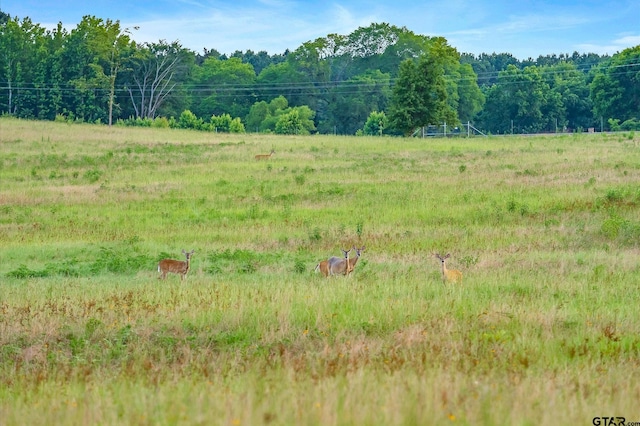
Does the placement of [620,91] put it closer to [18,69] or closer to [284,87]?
[284,87]

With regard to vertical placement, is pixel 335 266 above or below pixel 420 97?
below

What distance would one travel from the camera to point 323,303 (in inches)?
455

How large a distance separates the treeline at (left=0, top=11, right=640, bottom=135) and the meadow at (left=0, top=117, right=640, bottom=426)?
63245 mm

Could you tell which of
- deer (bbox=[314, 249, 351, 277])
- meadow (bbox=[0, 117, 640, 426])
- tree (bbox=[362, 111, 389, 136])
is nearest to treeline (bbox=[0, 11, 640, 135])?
tree (bbox=[362, 111, 389, 136])

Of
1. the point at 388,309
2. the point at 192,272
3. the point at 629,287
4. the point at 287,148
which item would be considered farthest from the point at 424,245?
the point at 287,148

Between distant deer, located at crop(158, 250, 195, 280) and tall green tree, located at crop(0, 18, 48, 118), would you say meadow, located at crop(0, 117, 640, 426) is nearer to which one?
distant deer, located at crop(158, 250, 195, 280)

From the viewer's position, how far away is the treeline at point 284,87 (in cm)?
10231

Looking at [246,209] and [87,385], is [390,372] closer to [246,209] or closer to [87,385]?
[87,385]

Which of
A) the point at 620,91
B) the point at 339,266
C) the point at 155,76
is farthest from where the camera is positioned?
the point at 155,76

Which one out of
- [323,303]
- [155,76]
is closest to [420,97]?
[155,76]

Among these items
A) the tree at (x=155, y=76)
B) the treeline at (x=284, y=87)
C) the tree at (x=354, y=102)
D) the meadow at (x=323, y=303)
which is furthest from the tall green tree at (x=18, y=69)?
the meadow at (x=323, y=303)

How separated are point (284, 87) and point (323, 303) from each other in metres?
Result: 112

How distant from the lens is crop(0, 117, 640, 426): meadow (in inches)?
259

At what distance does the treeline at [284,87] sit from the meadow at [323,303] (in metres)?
63.2
